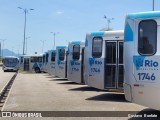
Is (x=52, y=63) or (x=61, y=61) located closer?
(x=61, y=61)

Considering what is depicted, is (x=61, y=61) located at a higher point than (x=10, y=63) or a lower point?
higher

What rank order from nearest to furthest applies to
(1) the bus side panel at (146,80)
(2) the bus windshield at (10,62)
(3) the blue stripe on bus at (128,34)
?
(1) the bus side panel at (146,80)
(3) the blue stripe on bus at (128,34)
(2) the bus windshield at (10,62)

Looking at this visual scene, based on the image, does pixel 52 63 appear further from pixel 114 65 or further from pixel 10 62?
pixel 10 62

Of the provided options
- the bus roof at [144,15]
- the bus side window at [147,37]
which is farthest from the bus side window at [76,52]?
the bus side window at [147,37]

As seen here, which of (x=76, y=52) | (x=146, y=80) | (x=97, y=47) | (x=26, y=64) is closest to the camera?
(x=146, y=80)

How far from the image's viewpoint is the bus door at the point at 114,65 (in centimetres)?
1602

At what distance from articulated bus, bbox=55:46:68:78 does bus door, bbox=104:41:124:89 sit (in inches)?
485

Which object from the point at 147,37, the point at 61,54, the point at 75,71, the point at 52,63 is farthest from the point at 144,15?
the point at 52,63

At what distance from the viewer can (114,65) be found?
637 inches

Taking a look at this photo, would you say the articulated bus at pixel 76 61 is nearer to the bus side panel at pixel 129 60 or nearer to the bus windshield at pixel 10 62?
the bus side panel at pixel 129 60

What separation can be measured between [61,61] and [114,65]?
521 inches

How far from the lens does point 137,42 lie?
416 inches

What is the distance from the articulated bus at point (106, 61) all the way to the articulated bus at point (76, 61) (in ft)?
16.2

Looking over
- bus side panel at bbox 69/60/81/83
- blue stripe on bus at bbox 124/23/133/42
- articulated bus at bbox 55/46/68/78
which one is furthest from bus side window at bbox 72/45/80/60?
blue stripe on bus at bbox 124/23/133/42
